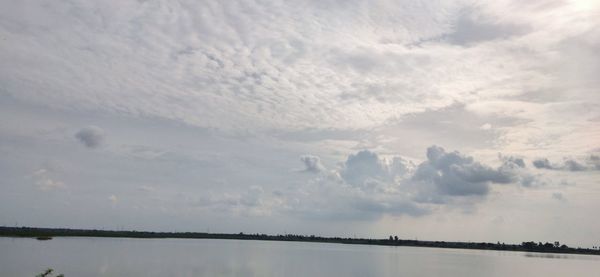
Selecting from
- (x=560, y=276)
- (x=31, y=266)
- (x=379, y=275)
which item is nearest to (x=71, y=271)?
(x=31, y=266)

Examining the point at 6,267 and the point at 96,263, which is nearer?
the point at 6,267

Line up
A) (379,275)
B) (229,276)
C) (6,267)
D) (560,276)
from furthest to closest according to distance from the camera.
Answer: (560,276) → (379,275) → (229,276) → (6,267)

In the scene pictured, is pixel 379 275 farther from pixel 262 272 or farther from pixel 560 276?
pixel 560 276

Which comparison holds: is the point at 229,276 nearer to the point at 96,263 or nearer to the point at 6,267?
the point at 96,263

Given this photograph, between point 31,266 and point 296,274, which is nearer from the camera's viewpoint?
point 31,266

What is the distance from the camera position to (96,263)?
72625 mm

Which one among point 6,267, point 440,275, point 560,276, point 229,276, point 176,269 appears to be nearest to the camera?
point 6,267

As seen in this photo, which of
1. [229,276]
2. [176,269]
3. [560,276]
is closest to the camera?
[229,276]

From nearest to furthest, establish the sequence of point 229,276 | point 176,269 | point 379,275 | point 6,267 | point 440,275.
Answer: point 6,267, point 229,276, point 176,269, point 379,275, point 440,275

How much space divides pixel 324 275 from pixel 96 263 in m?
33.8

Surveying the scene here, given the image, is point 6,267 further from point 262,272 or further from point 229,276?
point 262,272

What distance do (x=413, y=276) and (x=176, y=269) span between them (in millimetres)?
37077

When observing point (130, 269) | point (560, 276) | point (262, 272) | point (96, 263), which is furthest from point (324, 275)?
point (560, 276)

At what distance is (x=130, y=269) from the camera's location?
66938 mm
